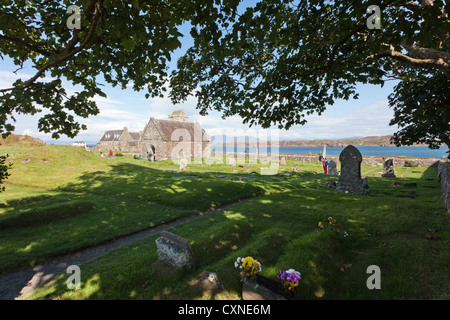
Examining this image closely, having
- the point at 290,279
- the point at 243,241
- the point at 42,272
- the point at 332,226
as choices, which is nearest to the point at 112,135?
the point at 42,272

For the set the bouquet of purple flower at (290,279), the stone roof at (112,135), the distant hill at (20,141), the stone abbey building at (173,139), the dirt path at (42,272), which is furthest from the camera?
the stone roof at (112,135)

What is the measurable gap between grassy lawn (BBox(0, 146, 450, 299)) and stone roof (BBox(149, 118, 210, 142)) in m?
27.5

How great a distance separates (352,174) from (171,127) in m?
36.1

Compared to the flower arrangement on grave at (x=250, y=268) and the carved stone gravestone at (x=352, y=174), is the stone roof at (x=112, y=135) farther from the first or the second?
the flower arrangement on grave at (x=250, y=268)

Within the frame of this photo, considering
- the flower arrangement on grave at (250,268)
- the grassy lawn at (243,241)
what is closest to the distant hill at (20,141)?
the grassy lawn at (243,241)

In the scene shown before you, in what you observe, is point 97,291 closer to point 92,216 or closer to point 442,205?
point 92,216

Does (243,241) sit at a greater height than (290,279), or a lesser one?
lesser

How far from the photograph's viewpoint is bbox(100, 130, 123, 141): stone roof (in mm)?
91562

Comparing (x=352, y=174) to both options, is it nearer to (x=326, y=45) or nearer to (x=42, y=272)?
(x=326, y=45)

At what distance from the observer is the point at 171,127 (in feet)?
143

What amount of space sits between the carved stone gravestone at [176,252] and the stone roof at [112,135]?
3777 inches

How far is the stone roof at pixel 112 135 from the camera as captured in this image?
9156 centimetres

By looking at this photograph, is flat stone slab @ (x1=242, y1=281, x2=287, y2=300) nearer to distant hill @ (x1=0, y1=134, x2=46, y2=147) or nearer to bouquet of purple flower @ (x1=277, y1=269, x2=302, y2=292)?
bouquet of purple flower @ (x1=277, y1=269, x2=302, y2=292)
